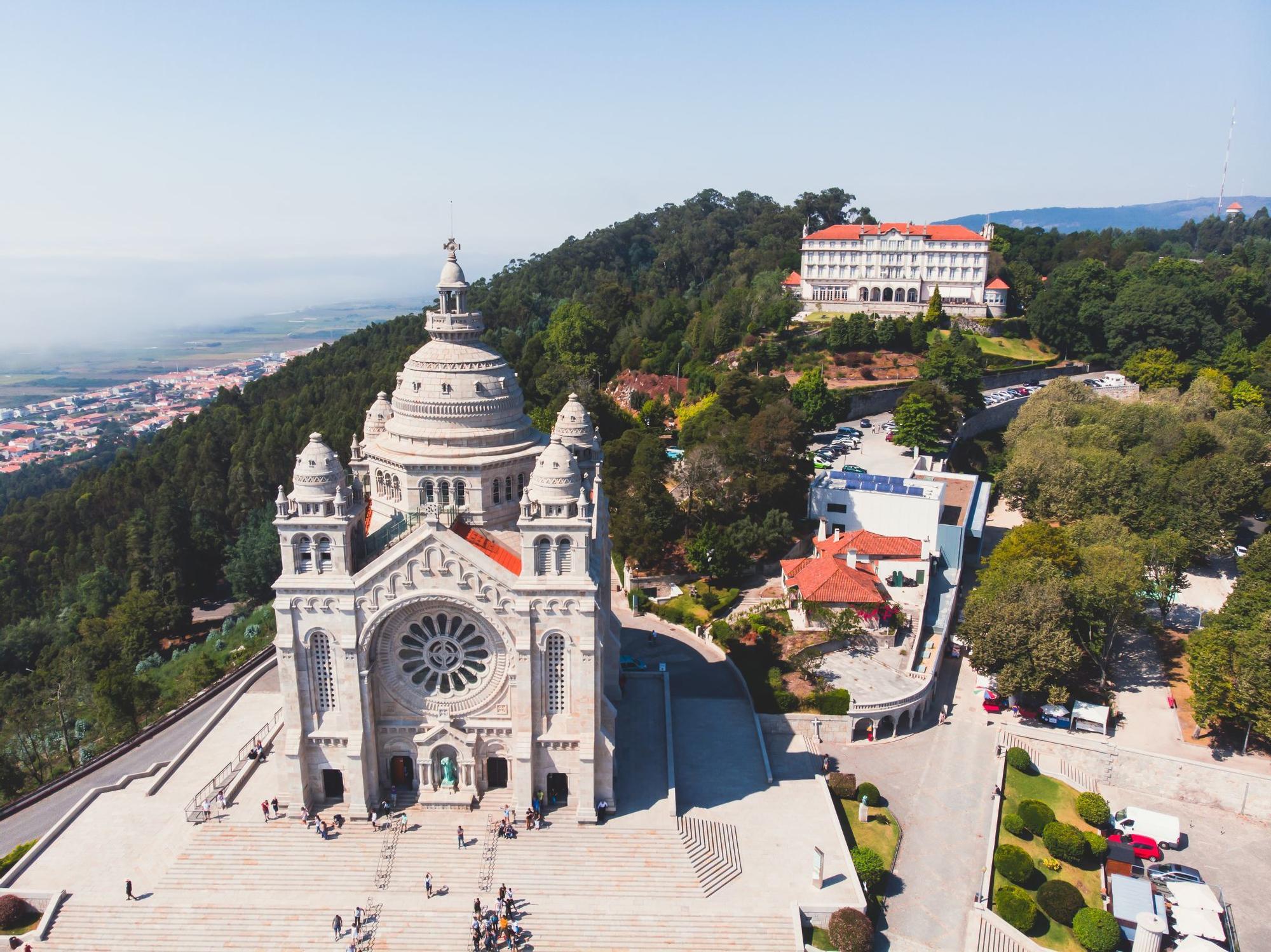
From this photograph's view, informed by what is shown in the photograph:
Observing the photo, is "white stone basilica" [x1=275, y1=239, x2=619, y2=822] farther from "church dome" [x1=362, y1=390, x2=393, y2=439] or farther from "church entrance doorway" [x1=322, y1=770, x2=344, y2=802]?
"church dome" [x1=362, y1=390, x2=393, y2=439]

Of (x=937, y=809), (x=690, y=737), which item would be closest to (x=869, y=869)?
(x=937, y=809)

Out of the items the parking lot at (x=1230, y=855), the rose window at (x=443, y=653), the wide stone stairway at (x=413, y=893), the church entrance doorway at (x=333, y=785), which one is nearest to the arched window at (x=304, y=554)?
the rose window at (x=443, y=653)

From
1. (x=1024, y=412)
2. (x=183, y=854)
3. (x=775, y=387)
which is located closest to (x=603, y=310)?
(x=775, y=387)

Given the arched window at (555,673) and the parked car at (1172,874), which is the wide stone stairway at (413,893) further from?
the parked car at (1172,874)

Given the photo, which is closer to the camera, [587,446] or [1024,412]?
[587,446]

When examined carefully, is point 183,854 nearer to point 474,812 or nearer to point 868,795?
point 474,812

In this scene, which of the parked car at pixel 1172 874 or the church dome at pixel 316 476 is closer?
the church dome at pixel 316 476
